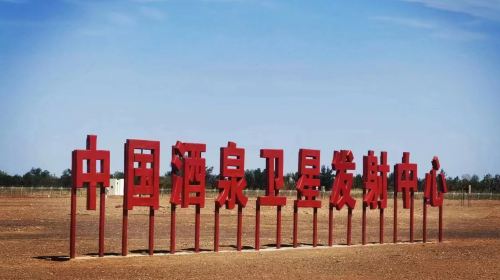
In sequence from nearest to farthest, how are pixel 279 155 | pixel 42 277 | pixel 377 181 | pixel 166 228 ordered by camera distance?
pixel 42 277
pixel 279 155
pixel 377 181
pixel 166 228

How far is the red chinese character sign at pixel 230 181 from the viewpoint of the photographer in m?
24.6

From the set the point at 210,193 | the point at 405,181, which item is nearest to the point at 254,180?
the point at 210,193

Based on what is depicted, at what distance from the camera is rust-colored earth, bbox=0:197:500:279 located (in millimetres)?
20109

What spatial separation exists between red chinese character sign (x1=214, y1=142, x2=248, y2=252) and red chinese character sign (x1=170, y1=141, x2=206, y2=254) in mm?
655

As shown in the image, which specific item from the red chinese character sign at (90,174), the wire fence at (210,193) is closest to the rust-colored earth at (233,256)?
the red chinese character sign at (90,174)

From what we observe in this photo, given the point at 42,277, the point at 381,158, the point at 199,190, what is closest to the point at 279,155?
the point at 199,190

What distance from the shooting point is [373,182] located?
29.0 m

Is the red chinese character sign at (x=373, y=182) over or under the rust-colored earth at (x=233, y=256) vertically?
over

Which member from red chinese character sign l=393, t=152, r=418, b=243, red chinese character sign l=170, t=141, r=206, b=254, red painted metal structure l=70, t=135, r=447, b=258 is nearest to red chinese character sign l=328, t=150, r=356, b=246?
red painted metal structure l=70, t=135, r=447, b=258

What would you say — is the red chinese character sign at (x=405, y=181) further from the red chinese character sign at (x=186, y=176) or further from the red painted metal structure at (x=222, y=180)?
the red chinese character sign at (x=186, y=176)

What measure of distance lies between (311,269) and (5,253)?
829 cm

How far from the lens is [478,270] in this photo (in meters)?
21.9

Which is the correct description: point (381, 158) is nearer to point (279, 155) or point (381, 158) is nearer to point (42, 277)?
point (279, 155)

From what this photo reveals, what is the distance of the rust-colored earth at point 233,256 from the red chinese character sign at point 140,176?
1290 mm
